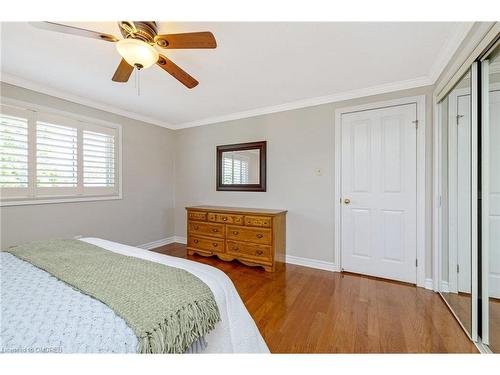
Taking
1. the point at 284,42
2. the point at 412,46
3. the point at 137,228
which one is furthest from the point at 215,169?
the point at 412,46

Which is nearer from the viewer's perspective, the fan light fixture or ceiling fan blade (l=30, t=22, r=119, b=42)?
ceiling fan blade (l=30, t=22, r=119, b=42)

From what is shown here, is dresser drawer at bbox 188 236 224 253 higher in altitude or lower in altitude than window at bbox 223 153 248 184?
lower

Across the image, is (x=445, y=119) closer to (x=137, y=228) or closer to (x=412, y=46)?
(x=412, y=46)

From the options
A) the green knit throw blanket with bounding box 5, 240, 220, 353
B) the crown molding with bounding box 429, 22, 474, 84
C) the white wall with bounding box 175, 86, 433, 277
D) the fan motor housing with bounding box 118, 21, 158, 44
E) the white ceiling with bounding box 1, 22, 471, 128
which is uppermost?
the white ceiling with bounding box 1, 22, 471, 128

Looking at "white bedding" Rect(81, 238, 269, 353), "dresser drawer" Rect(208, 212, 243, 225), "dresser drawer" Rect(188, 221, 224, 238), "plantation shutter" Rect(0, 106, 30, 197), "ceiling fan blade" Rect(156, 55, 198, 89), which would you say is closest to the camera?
"white bedding" Rect(81, 238, 269, 353)

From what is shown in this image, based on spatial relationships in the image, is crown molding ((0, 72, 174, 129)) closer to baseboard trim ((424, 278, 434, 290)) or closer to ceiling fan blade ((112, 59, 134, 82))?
ceiling fan blade ((112, 59, 134, 82))

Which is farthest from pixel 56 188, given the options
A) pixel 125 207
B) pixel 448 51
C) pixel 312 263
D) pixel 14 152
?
pixel 448 51

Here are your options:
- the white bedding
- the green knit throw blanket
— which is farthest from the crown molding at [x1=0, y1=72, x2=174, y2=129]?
the white bedding

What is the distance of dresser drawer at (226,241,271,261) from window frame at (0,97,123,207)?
1894mm

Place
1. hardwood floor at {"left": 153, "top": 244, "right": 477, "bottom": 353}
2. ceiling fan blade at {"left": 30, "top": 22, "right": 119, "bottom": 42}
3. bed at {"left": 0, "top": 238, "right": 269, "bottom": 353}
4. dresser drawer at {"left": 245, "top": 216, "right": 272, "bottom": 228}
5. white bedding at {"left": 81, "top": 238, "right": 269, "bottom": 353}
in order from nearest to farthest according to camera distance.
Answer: bed at {"left": 0, "top": 238, "right": 269, "bottom": 353}
white bedding at {"left": 81, "top": 238, "right": 269, "bottom": 353}
ceiling fan blade at {"left": 30, "top": 22, "right": 119, "bottom": 42}
hardwood floor at {"left": 153, "top": 244, "right": 477, "bottom": 353}
dresser drawer at {"left": 245, "top": 216, "right": 272, "bottom": 228}

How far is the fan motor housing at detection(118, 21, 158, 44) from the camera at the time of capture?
1.33 metres

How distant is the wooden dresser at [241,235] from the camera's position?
2822 mm
